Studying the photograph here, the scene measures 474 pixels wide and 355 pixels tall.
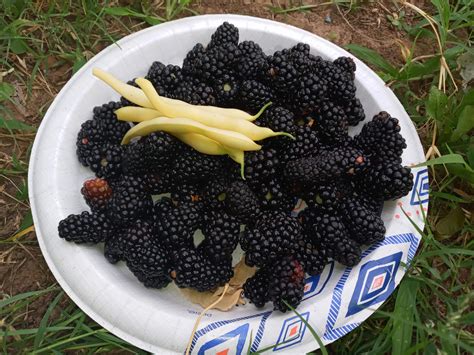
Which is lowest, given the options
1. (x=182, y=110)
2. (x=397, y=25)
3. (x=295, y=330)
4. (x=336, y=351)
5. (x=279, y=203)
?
(x=336, y=351)

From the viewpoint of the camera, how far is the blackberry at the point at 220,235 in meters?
1.44

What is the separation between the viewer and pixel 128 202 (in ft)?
4.81

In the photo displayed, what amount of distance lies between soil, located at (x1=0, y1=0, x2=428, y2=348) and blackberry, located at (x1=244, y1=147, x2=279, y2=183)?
0.80 metres

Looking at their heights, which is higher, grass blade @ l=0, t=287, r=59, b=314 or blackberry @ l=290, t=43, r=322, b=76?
blackberry @ l=290, t=43, r=322, b=76

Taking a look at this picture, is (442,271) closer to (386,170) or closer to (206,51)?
(386,170)

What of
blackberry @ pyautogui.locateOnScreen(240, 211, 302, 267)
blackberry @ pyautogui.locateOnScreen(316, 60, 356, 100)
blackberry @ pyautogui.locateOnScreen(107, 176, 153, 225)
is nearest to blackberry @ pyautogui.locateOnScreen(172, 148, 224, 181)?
blackberry @ pyautogui.locateOnScreen(107, 176, 153, 225)

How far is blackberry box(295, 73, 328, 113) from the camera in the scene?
1.50 metres

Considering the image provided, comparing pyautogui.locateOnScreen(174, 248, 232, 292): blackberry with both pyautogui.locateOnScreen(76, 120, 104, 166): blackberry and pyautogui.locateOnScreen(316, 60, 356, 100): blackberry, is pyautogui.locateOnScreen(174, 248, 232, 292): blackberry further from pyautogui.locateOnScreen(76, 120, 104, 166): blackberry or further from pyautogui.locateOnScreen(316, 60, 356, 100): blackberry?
pyautogui.locateOnScreen(316, 60, 356, 100): blackberry

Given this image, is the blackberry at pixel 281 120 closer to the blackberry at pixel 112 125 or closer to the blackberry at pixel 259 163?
the blackberry at pixel 259 163

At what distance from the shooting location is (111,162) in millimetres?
1574

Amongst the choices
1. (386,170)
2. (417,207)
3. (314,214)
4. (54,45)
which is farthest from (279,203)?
(54,45)

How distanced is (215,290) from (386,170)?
642mm

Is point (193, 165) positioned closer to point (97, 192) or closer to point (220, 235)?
point (220, 235)

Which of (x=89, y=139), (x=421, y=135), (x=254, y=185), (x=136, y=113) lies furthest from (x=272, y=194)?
(x=421, y=135)
